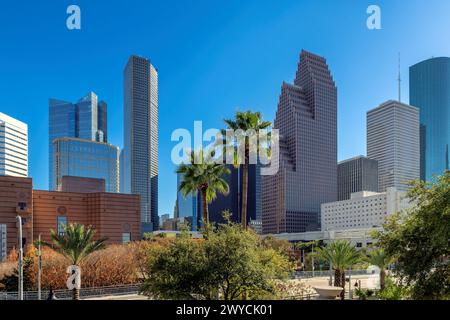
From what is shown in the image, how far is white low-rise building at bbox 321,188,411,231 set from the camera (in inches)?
6204

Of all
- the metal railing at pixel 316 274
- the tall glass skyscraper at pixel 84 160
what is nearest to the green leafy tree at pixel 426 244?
the metal railing at pixel 316 274

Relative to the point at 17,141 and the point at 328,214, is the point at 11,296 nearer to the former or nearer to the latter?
the point at 17,141

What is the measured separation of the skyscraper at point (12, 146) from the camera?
82.6m

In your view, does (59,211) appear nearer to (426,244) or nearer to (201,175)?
(201,175)

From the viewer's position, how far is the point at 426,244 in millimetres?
13688

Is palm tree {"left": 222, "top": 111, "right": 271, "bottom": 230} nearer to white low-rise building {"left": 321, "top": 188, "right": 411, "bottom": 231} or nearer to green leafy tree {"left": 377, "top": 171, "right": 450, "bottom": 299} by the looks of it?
green leafy tree {"left": 377, "top": 171, "right": 450, "bottom": 299}

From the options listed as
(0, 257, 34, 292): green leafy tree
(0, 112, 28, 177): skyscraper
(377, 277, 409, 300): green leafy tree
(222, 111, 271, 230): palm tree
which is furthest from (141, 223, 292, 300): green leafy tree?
(0, 112, 28, 177): skyscraper

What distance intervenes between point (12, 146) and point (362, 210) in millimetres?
140751

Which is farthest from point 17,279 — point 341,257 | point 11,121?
point 11,121

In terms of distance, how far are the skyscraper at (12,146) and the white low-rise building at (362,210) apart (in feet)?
377

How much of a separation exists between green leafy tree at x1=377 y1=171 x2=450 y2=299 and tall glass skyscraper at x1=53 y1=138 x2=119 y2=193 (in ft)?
520

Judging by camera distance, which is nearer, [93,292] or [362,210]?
[93,292]
